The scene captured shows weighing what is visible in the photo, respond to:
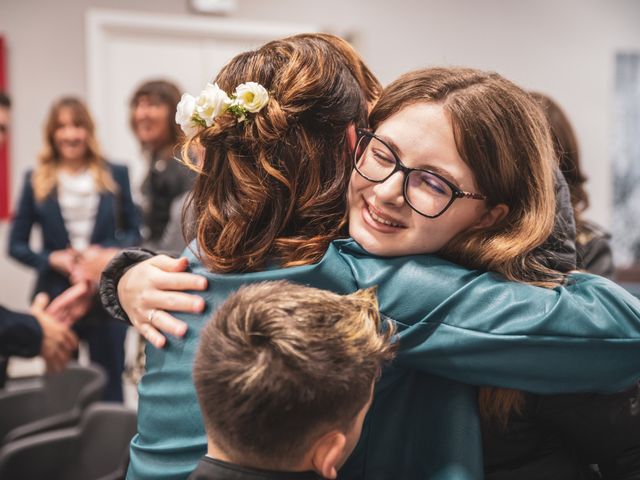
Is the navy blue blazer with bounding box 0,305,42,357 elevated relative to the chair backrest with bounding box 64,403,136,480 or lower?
elevated

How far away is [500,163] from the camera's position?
117cm

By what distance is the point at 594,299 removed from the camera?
110 cm

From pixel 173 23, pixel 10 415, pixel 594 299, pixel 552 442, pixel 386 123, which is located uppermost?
pixel 173 23

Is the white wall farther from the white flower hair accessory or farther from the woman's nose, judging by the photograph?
the woman's nose

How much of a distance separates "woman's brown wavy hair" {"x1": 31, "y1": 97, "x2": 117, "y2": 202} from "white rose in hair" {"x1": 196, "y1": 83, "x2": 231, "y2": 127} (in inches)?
116

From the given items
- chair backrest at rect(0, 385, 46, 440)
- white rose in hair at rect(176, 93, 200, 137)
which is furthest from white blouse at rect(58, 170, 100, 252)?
white rose in hair at rect(176, 93, 200, 137)

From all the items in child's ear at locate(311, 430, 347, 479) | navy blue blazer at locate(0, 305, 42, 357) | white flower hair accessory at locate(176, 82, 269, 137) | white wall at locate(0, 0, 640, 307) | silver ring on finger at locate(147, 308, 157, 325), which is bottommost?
navy blue blazer at locate(0, 305, 42, 357)

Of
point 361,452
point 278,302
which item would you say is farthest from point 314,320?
point 361,452

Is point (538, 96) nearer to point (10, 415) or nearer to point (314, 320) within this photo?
point (314, 320)

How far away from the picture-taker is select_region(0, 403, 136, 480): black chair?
200 cm

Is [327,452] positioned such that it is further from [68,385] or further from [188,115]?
[68,385]

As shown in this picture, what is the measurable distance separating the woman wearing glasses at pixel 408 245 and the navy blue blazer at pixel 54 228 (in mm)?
2814

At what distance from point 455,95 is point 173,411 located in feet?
2.34

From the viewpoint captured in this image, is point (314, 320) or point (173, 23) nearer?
point (314, 320)
